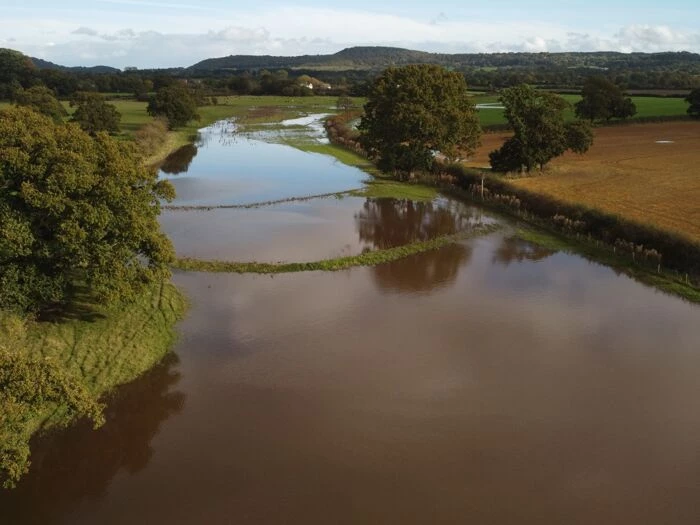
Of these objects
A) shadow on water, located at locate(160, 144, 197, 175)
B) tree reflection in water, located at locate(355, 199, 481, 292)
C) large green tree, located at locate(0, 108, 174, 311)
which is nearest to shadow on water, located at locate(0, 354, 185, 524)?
large green tree, located at locate(0, 108, 174, 311)

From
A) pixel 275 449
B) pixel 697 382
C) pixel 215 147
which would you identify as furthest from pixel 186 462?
pixel 215 147

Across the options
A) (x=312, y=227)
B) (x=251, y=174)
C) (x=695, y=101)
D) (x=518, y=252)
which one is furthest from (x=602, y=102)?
(x=312, y=227)

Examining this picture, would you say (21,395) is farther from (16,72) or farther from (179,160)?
(16,72)

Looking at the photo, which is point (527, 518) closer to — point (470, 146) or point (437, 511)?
point (437, 511)

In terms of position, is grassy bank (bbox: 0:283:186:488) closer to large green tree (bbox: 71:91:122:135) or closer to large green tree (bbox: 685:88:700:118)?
large green tree (bbox: 71:91:122:135)

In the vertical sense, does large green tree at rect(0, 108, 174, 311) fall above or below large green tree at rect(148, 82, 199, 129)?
below
